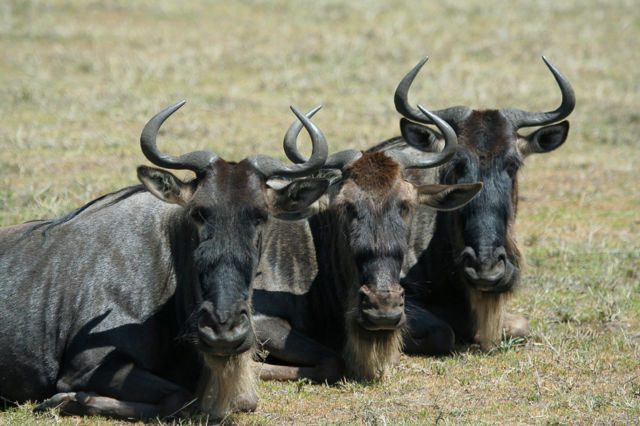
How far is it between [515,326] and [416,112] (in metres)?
2.21

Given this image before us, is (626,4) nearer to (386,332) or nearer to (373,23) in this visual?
(373,23)

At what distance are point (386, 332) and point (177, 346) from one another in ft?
5.00

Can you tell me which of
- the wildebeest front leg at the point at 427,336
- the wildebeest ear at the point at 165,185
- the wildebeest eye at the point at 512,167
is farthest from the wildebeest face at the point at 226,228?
the wildebeest eye at the point at 512,167

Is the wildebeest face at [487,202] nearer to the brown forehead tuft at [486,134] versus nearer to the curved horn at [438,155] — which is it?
the brown forehead tuft at [486,134]

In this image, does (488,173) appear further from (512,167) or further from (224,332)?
(224,332)

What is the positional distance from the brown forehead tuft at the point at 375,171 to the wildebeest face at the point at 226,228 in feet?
2.05

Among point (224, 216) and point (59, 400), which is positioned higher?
point (224, 216)

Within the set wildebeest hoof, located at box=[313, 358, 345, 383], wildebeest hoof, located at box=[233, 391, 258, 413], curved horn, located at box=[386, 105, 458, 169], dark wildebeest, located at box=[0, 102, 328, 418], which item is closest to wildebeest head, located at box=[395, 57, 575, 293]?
curved horn, located at box=[386, 105, 458, 169]

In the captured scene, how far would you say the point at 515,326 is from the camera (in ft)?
25.9

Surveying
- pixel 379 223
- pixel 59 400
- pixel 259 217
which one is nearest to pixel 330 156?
pixel 379 223

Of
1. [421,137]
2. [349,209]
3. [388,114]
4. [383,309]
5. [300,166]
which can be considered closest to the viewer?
[383,309]

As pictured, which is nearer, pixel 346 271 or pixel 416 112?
pixel 346 271

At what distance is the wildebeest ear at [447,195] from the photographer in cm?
709

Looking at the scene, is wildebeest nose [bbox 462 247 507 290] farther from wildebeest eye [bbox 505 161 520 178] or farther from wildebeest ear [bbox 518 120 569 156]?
wildebeest ear [bbox 518 120 569 156]
